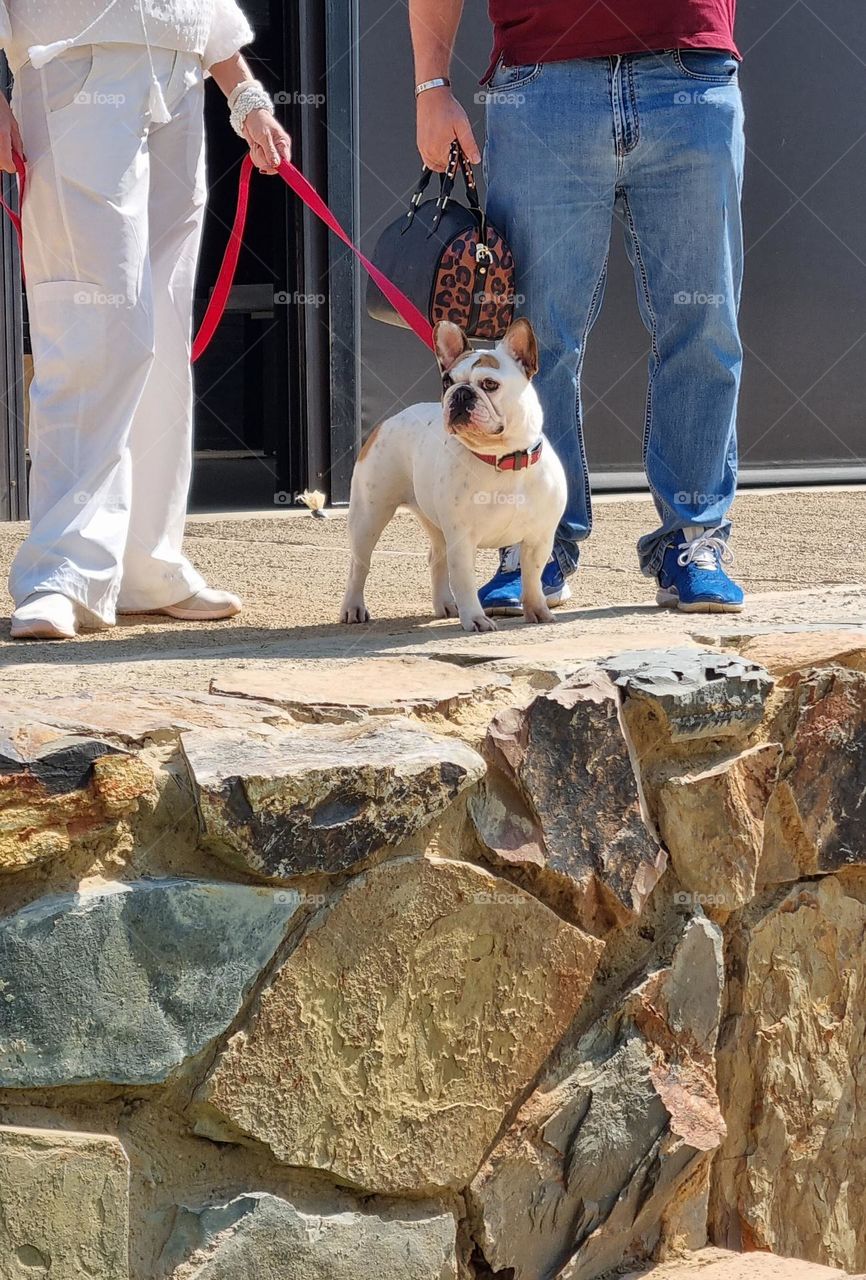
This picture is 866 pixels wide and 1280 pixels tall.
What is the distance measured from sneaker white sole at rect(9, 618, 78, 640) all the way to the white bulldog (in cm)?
74

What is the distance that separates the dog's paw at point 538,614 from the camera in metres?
2.96

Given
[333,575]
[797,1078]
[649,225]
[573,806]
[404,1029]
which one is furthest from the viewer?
[333,575]

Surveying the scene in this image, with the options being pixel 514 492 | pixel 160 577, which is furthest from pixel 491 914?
pixel 160 577

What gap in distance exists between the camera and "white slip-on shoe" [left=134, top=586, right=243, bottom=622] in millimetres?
3246

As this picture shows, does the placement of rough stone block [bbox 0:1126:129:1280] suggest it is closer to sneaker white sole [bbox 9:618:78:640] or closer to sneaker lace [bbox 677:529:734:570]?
sneaker white sole [bbox 9:618:78:640]

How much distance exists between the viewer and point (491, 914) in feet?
7.03

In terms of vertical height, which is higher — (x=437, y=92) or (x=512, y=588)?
(x=437, y=92)

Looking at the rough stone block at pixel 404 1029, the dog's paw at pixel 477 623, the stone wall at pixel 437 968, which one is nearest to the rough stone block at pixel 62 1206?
the stone wall at pixel 437 968

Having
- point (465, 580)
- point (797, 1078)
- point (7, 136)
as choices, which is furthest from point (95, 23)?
point (797, 1078)

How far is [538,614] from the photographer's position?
Answer: 296cm

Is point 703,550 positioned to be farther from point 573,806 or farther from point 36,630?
point 36,630

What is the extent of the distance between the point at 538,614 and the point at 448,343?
542 mm

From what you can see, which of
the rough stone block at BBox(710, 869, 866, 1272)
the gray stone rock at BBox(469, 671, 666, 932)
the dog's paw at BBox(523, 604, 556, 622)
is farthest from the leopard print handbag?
the rough stone block at BBox(710, 869, 866, 1272)

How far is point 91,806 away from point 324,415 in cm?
429
